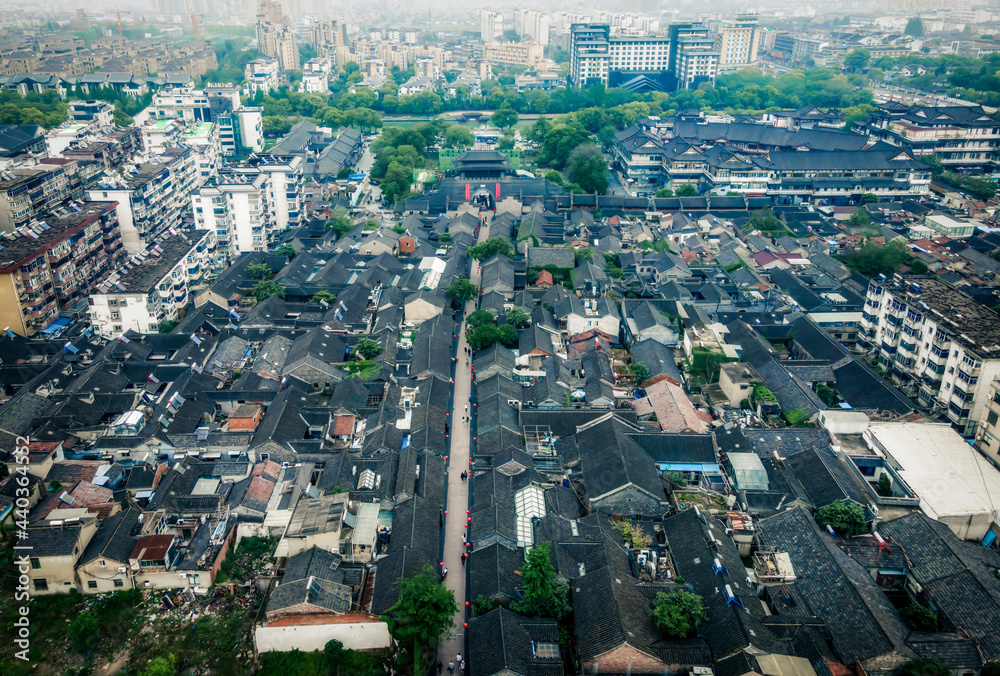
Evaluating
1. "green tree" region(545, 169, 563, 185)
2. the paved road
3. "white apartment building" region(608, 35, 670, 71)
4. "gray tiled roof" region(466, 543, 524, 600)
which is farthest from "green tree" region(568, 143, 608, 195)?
"white apartment building" region(608, 35, 670, 71)

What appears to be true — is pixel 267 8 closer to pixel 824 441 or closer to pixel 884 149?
pixel 884 149

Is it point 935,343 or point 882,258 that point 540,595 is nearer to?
point 935,343

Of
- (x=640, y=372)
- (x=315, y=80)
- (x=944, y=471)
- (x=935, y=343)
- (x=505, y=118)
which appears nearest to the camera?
(x=944, y=471)

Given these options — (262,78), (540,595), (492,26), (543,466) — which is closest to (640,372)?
(543,466)

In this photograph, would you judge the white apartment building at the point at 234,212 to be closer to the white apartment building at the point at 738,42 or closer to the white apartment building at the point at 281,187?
the white apartment building at the point at 281,187

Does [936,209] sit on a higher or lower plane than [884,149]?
lower

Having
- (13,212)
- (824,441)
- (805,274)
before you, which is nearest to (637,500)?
(824,441)

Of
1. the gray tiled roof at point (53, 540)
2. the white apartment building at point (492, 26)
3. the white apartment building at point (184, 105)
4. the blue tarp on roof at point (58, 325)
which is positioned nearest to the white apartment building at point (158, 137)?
the white apartment building at point (184, 105)
